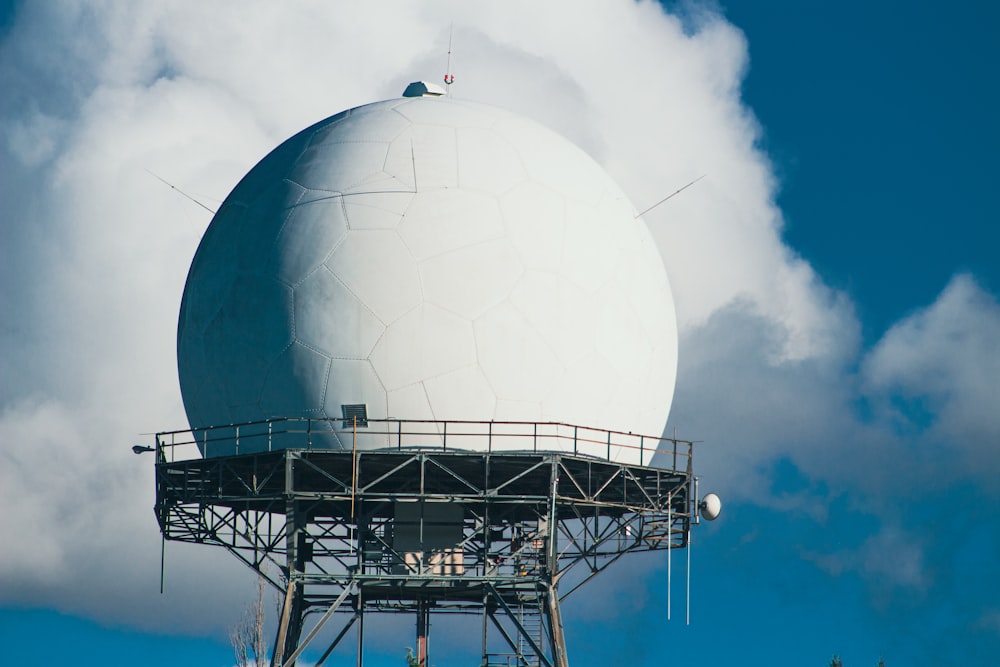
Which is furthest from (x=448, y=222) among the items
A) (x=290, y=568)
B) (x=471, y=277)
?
(x=290, y=568)

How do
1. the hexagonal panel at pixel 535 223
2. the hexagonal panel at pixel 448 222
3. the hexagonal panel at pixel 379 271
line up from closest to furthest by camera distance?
1. the hexagonal panel at pixel 379 271
2. the hexagonal panel at pixel 448 222
3. the hexagonal panel at pixel 535 223

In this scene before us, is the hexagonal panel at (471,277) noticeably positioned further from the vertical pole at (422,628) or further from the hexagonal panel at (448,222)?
the vertical pole at (422,628)

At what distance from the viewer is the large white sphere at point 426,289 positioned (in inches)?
1608

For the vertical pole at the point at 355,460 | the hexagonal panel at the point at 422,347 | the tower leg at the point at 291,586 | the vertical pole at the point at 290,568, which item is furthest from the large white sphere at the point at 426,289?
the tower leg at the point at 291,586

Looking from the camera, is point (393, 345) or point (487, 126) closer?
point (393, 345)

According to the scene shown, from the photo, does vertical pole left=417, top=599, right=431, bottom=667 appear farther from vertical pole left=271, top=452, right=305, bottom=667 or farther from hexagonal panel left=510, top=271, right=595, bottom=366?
hexagonal panel left=510, top=271, right=595, bottom=366

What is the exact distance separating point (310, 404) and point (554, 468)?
460 centimetres

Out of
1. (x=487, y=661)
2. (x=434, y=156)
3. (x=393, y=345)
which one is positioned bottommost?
(x=487, y=661)

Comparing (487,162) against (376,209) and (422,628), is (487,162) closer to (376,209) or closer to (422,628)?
(376,209)

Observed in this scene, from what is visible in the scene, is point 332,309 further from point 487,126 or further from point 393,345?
point 487,126

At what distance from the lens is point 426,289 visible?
40844mm

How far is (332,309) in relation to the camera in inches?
1617

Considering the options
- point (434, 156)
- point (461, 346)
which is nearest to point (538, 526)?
point (461, 346)

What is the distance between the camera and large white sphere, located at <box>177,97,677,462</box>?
40844 mm
